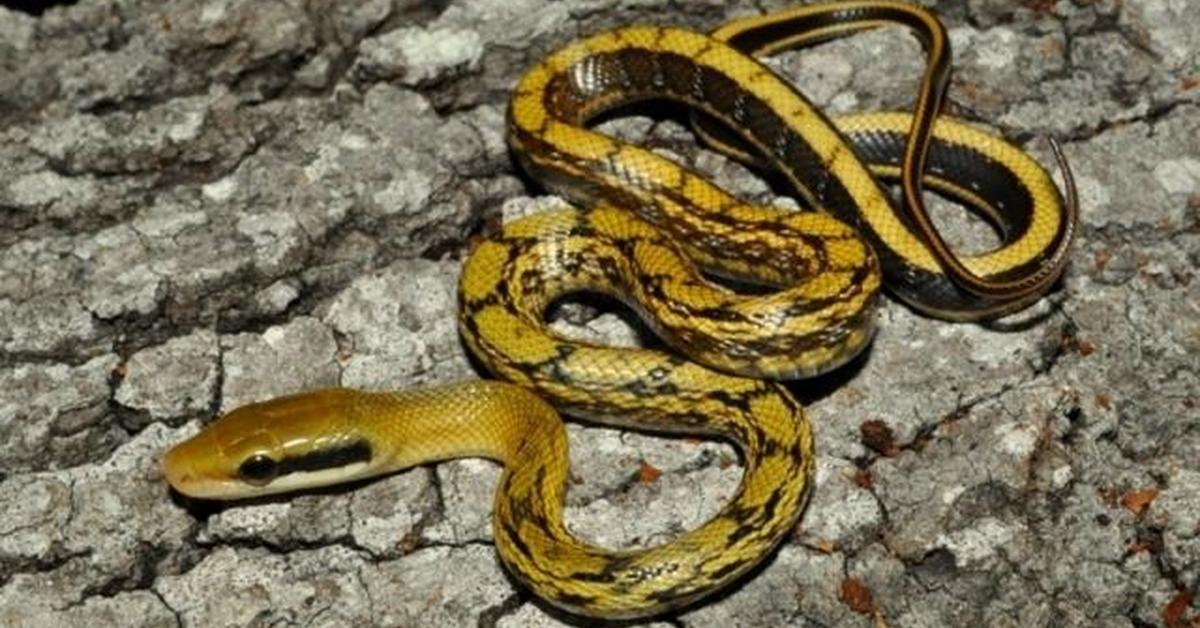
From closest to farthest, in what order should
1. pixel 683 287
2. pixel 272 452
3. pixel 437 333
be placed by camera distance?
pixel 272 452 → pixel 683 287 → pixel 437 333

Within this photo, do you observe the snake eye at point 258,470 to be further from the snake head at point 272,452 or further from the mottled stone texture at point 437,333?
the mottled stone texture at point 437,333

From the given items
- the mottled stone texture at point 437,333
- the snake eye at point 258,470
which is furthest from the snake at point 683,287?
the mottled stone texture at point 437,333

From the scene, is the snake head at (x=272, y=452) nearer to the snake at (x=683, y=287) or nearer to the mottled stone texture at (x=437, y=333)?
the snake at (x=683, y=287)

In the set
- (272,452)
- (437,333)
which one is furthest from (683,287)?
(272,452)

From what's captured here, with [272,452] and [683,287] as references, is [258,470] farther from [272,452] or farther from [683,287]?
[683,287]

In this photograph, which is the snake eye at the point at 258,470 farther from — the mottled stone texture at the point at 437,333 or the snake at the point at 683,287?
the mottled stone texture at the point at 437,333

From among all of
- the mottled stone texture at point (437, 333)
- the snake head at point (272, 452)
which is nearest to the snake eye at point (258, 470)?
the snake head at point (272, 452)
